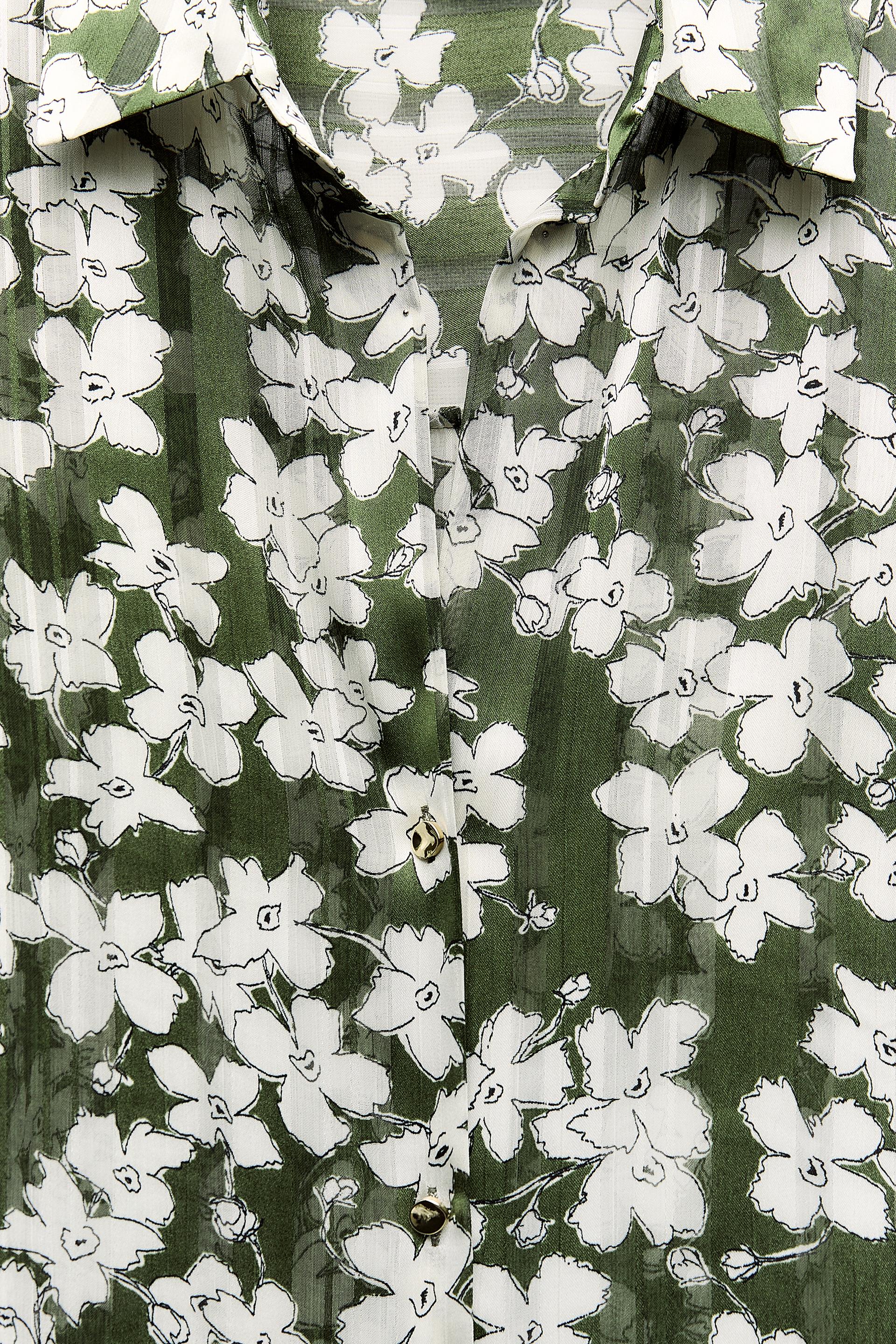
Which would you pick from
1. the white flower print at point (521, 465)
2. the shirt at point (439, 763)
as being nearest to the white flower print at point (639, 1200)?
the shirt at point (439, 763)

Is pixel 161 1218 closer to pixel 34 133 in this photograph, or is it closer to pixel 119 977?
pixel 119 977

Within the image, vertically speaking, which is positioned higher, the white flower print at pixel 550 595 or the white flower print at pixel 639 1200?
A: the white flower print at pixel 550 595

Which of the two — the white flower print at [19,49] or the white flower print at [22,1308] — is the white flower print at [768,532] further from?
the white flower print at [22,1308]

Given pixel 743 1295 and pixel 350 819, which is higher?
pixel 350 819

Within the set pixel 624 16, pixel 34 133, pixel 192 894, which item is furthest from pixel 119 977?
pixel 624 16

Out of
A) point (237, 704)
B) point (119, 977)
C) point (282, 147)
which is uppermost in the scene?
point (282, 147)

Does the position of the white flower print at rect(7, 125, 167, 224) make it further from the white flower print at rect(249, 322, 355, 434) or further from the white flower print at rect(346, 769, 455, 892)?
the white flower print at rect(346, 769, 455, 892)
